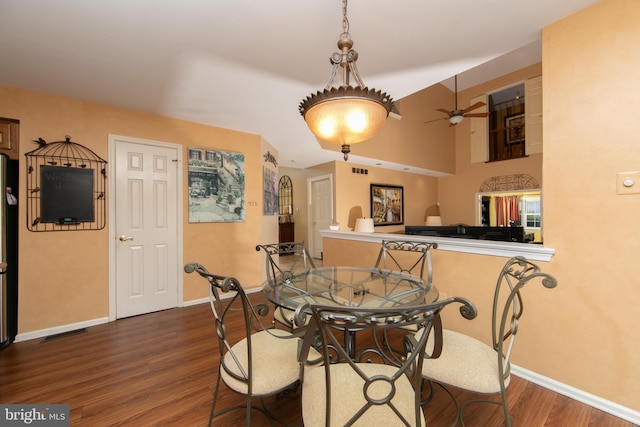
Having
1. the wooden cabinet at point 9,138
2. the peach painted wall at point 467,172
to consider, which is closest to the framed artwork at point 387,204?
the peach painted wall at point 467,172

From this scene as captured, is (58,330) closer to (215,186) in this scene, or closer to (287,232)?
(215,186)

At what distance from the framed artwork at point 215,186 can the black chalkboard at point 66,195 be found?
1.00 metres

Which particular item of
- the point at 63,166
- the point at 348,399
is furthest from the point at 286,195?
the point at 348,399

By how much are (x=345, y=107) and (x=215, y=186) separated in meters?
2.58

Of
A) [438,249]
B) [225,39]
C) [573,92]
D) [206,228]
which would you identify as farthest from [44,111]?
[573,92]

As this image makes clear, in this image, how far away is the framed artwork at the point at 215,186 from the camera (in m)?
3.33

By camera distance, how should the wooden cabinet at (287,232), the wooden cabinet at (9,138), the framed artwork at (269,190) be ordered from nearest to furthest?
the wooden cabinet at (9,138) → the framed artwork at (269,190) → the wooden cabinet at (287,232)

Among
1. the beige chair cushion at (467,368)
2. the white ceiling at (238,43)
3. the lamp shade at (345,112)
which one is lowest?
the beige chair cushion at (467,368)

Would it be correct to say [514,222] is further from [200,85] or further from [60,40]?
[60,40]

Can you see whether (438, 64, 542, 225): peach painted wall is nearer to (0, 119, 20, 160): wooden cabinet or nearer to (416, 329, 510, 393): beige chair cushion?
(416, 329, 510, 393): beige chair cushion

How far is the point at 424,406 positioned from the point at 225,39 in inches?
108

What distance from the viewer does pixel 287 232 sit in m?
7.07

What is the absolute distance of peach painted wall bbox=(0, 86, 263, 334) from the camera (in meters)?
2.46

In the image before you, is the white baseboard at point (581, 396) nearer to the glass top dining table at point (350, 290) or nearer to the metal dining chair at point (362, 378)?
the glass top dining table at point (350, 290)
